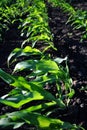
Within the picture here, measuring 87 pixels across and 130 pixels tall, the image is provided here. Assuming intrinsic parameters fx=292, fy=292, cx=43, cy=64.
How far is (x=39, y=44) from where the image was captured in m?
3.08

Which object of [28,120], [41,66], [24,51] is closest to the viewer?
[28,120]

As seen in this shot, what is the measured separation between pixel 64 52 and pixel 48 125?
1.52 meters

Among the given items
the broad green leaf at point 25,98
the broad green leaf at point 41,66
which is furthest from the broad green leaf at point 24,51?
the broad green leaf at point 25,98

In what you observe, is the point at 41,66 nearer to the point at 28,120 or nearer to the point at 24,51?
the point at 24,51

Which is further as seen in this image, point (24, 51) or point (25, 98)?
point (24, 51)

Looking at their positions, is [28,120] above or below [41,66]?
below

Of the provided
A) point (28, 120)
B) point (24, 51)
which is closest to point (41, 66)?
point (24, 51)

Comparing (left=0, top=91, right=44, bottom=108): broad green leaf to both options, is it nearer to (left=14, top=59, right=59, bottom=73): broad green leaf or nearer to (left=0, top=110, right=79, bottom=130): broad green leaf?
(left=0, top=110, right=79, bottom=130): broad green leaf

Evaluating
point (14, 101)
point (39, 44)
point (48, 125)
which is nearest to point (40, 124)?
point (48, 125)

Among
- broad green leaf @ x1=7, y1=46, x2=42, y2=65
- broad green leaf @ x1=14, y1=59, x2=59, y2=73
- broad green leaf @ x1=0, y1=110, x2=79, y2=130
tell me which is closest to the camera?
broad green leaf @ x1=0, y1=110, x2=79, y2=130

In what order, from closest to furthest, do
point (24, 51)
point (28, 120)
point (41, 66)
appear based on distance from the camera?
point (28, 120), point (41, 66), point (24, 51)

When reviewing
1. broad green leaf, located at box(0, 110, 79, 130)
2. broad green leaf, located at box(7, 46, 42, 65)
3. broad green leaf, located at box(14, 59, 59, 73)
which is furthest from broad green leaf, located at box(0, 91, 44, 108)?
broad green leaf, located at box(7, 46, 42, 65)

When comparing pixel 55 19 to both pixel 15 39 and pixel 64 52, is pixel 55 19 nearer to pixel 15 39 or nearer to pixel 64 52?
pixel 15 39

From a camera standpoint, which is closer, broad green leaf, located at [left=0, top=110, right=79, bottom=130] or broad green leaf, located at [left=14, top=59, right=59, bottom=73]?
broad green leaf, located at [left=0, top=110, right=79, bottom=130]
